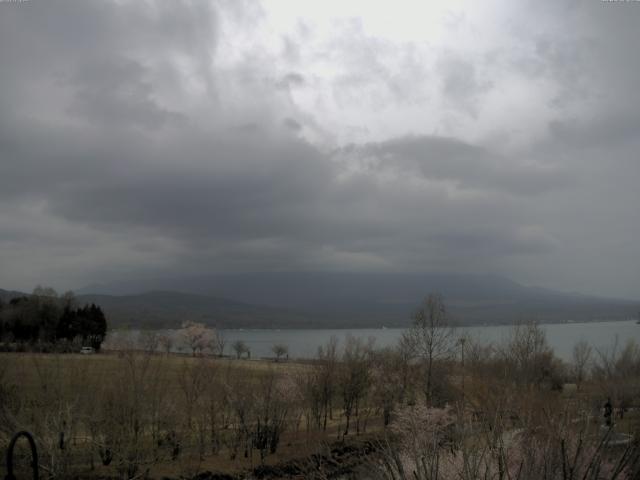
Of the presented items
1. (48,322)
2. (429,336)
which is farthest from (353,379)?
(48,322)

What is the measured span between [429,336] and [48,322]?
8719cm

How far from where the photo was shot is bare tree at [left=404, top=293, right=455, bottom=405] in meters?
52.1

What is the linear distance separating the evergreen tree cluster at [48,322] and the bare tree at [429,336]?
75013mm

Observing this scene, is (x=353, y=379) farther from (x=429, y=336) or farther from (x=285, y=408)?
(x=285, y=408)

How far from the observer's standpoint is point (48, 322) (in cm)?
11162

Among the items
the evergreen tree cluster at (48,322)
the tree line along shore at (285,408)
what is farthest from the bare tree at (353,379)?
the evergreen tree cluster at (48,322)

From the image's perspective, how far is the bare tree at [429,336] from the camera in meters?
52.1

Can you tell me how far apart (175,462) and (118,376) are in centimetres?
639

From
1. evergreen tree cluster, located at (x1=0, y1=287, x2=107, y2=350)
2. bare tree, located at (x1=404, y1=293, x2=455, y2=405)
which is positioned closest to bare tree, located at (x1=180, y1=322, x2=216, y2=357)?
evergreen tree cluster, located at (x1=0, y1=287, x2=107, y2=350)

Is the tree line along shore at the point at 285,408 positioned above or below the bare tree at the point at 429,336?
below

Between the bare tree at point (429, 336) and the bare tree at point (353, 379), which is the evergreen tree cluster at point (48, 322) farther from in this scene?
the bare tree at point (429, 336)

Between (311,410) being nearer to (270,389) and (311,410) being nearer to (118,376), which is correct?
(270,389)

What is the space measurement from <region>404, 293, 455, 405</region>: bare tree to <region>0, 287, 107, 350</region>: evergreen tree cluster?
7501cm

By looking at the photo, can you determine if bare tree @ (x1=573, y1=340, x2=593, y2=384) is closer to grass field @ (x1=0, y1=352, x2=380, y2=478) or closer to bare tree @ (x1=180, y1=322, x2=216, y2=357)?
grass field @ (x1=0, y1=352, x2=380, y2=478)
